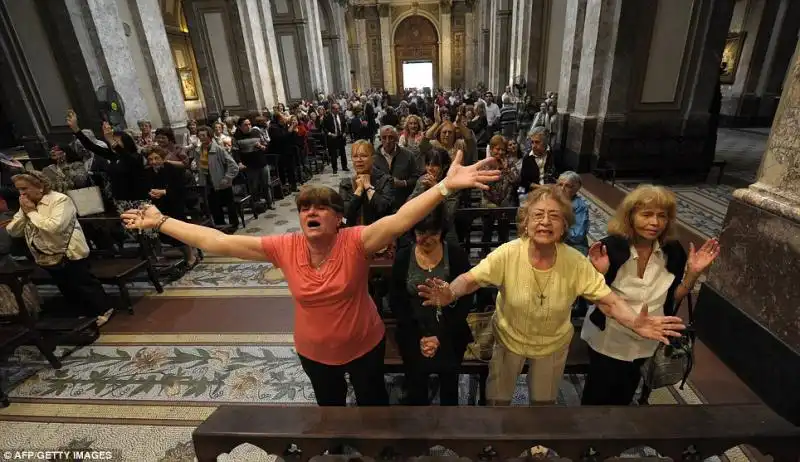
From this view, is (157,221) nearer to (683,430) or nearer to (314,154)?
(683,430)

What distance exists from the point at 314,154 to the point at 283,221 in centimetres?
436

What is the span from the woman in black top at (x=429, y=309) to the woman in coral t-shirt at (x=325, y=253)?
279 mm

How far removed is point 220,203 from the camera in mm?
6625

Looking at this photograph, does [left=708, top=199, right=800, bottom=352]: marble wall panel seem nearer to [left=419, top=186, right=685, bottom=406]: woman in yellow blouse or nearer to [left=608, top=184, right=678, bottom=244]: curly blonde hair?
[left=608, top=184, right=678, bottom=244]: curly blonde hair

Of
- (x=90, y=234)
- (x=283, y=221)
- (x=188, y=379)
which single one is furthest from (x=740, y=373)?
(x=90, y=234)

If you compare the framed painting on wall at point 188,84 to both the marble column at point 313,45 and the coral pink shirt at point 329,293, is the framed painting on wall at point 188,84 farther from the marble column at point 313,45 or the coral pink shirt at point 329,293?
the coral pink shirt at point 329,293

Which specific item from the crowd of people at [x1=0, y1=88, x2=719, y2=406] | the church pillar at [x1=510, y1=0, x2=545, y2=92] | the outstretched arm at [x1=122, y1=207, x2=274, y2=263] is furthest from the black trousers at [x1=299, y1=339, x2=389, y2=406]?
the church pillar at [x1=510, y1=0, x2=545, y2=92]

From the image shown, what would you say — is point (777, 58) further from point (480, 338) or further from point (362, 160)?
point (480, 338)

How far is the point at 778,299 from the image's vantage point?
2502 millimetres

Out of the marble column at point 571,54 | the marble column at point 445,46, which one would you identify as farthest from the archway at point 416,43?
the marble column at point 571,54

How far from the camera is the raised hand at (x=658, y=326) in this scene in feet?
5.55

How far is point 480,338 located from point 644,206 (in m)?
1.27

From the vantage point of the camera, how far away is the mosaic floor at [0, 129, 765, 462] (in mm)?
2811

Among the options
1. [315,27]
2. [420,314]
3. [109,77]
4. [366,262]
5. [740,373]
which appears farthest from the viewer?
[315,27]
